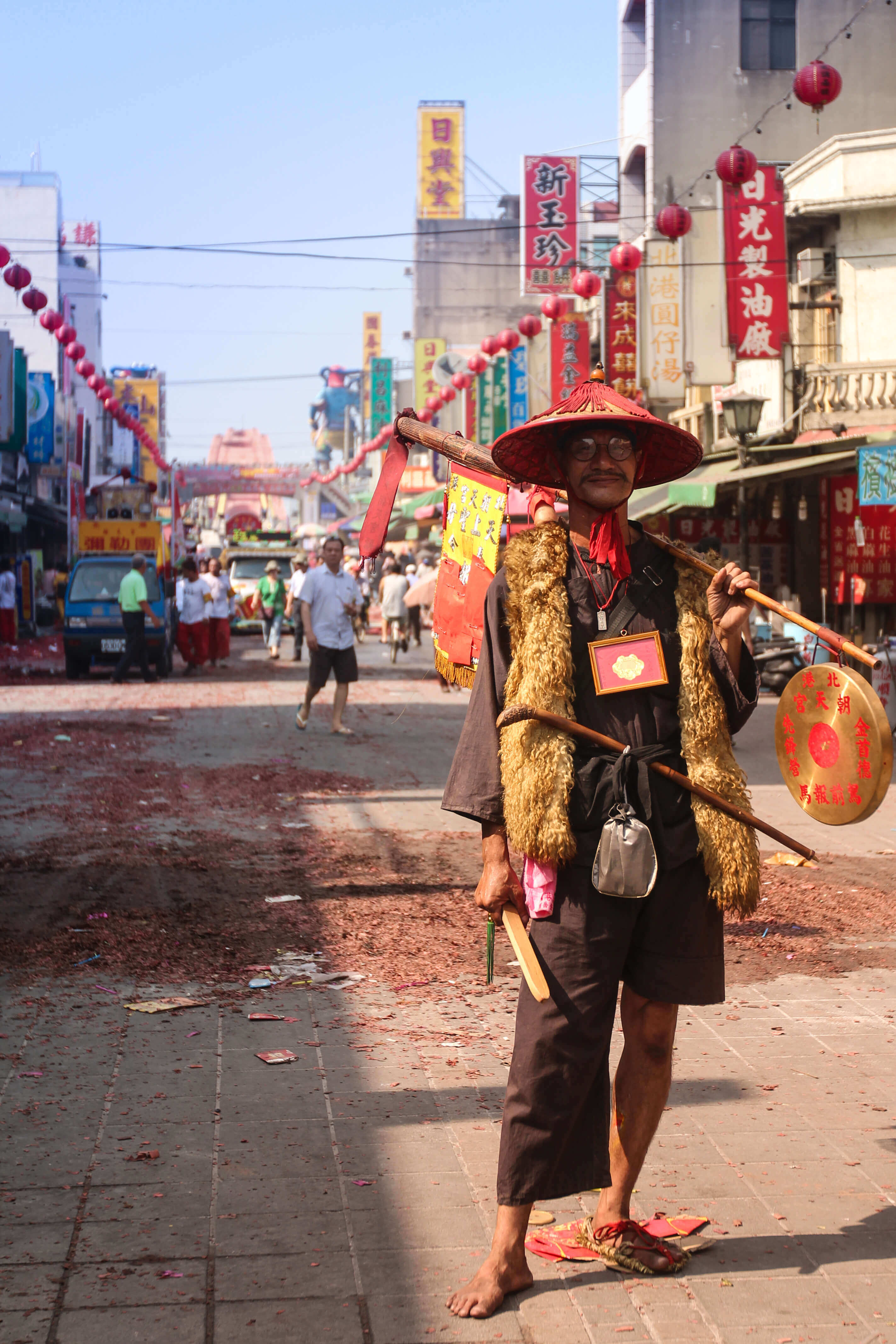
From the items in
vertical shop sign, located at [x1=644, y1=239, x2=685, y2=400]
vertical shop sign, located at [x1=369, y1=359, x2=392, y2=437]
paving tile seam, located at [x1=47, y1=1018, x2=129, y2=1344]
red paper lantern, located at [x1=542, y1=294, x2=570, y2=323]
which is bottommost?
paving tile seam, located at [x1=47, y1=1018, x2=129, y2=1344]

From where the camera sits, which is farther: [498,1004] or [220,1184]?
[498,1004]

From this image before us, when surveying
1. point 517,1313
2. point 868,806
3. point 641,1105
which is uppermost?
point 868,806

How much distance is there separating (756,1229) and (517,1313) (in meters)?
0.75

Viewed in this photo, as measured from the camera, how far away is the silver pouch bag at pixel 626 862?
3.14 meters

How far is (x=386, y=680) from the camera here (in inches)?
868

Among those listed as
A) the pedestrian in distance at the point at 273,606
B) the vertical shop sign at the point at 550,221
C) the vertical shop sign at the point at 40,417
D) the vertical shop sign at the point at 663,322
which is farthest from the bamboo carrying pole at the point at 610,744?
the vertical shop sign at the point at 40,417

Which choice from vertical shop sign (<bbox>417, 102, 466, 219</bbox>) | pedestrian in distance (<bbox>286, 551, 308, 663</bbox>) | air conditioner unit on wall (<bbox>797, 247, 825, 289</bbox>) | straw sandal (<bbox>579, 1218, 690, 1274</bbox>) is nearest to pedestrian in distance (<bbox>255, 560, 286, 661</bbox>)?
pedestrian in distance (<bbox>286, 551, 308, 663</bbox>)

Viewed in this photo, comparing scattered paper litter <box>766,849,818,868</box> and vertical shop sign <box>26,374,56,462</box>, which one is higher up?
vertical shop sign <box>26,374,56,462</box>

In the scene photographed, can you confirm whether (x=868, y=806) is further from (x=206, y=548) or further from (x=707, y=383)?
(x=206, y=548)

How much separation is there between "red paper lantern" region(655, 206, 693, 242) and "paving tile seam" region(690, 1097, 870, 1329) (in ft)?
42.4

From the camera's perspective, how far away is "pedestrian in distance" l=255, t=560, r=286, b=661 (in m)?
27.6

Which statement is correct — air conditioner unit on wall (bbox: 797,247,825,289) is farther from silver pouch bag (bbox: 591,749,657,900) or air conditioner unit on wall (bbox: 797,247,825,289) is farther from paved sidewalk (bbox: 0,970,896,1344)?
silver pouch bag (bbox: 591,749,657,900)

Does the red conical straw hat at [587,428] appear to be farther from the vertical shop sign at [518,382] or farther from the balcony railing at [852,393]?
the vertical shop sign at [518,382]

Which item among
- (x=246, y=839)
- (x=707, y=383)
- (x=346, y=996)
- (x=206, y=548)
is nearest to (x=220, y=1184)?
(x=346, y=996)
